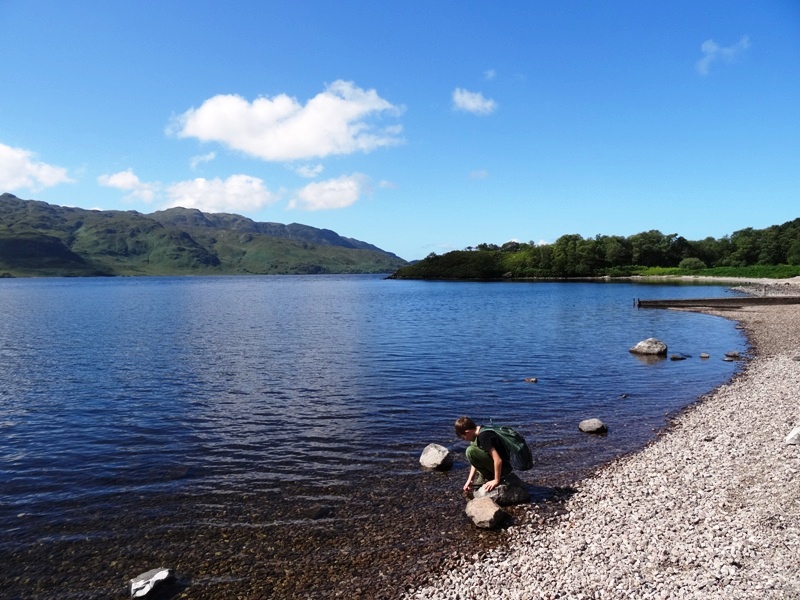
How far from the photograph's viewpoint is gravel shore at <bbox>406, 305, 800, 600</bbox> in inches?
421

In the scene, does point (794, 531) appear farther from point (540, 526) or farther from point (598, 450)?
point (598, 450)

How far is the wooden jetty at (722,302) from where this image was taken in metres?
85.8

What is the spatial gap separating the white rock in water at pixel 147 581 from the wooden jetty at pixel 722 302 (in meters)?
93.5

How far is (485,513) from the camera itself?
1447 centimetres

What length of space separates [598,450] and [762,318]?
59.6 m

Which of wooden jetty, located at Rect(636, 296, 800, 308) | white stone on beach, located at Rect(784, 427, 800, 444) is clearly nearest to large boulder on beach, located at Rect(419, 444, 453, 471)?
white stone on beach, located at Rect(784, 427, 800, 444)

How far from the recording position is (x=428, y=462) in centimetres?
1898

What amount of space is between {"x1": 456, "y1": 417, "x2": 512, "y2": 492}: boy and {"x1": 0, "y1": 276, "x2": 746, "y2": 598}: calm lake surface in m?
1.27

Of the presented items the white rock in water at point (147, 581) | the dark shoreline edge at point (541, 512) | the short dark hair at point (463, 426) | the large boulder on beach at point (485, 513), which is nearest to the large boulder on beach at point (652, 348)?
the dark shoreline edge at point (541, 512)

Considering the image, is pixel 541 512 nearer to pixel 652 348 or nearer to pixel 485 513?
pixel 485 513

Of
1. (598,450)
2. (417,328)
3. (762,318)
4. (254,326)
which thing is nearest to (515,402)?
(598,450)

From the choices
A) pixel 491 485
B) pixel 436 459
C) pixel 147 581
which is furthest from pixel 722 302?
pixel 147 581

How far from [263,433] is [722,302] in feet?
297

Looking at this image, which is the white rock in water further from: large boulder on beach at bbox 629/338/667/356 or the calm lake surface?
large boulder on beach at bbox 629/338/667/356
